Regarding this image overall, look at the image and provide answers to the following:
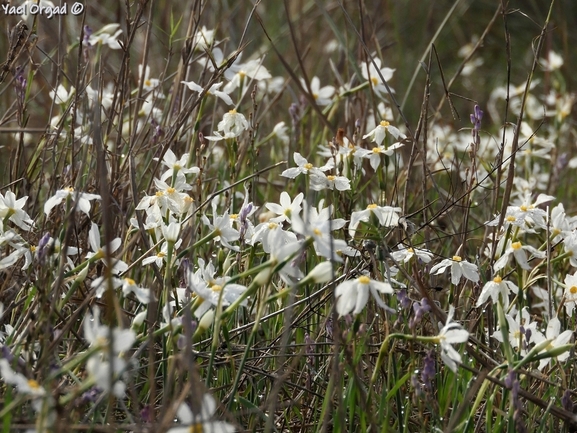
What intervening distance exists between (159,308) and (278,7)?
13.3 feet

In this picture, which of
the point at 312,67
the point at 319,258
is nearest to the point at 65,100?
the point at 319,258

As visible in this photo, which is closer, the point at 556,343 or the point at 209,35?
the point at 556,343

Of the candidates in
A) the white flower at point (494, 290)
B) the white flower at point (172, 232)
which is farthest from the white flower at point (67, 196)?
the white flower at point (494, 290)

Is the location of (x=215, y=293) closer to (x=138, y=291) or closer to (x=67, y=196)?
(x=138, y=291)

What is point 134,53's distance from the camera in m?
5.29

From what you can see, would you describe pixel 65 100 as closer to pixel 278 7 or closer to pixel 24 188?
pixel 24 188

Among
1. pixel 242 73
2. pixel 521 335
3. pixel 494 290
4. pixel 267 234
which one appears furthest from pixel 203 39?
pixel 521 335

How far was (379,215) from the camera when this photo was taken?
1.57 metres

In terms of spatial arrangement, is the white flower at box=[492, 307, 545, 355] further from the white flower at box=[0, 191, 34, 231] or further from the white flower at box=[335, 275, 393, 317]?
the white flower at box=[0, 191, 34, 231]

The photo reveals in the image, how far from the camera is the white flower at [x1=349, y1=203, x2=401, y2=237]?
1551 mm

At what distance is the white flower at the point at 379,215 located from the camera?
1.55 meters

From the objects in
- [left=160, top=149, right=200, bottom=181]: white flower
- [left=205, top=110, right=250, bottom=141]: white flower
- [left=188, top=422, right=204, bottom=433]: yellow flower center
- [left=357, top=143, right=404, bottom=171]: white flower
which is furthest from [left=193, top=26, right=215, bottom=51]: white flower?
[left=188, top=422, right=204, bottom=433]: yellow flower center

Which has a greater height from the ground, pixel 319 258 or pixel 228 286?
pixel 228 286

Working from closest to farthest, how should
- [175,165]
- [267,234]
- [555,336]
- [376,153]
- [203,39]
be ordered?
1. [555,336]
2. [267,234]
3. [175,165]
4. [376,153]
5. [203,39]
